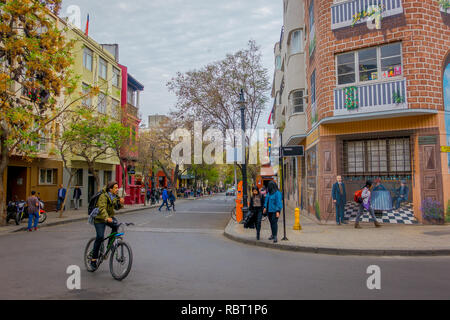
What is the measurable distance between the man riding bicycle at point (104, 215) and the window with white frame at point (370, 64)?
1064 cm

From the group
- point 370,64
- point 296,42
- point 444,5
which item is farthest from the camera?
point 296,42

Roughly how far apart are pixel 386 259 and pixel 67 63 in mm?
14418

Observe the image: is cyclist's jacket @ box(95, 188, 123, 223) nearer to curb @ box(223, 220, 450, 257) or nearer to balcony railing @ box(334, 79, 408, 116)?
curb @ box(223, 220, 450, 257)

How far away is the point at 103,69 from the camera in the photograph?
32.0 metres

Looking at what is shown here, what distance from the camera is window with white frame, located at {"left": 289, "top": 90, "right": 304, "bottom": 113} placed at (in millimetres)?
19562

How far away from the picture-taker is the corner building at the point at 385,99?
512 inches

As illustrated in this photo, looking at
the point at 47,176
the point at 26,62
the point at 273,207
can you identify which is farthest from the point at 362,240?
the point at 47,176

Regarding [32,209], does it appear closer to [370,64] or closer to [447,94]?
[370,64]

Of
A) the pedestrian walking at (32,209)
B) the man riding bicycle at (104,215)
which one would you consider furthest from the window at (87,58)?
the man riding bicycle at (104,215)

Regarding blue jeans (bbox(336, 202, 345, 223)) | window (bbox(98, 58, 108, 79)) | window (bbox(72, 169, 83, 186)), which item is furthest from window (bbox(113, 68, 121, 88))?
blue jeans (bbox(336, 202, 345, 223))

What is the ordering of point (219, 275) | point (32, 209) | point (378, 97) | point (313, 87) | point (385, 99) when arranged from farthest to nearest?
point (313, 87), point (32, 209), point (378, 97), point (385, 99), point (219, 275)

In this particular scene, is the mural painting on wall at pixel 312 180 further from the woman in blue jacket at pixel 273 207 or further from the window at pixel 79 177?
the window at pixel 79 177

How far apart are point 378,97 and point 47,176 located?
2135 centimetres
